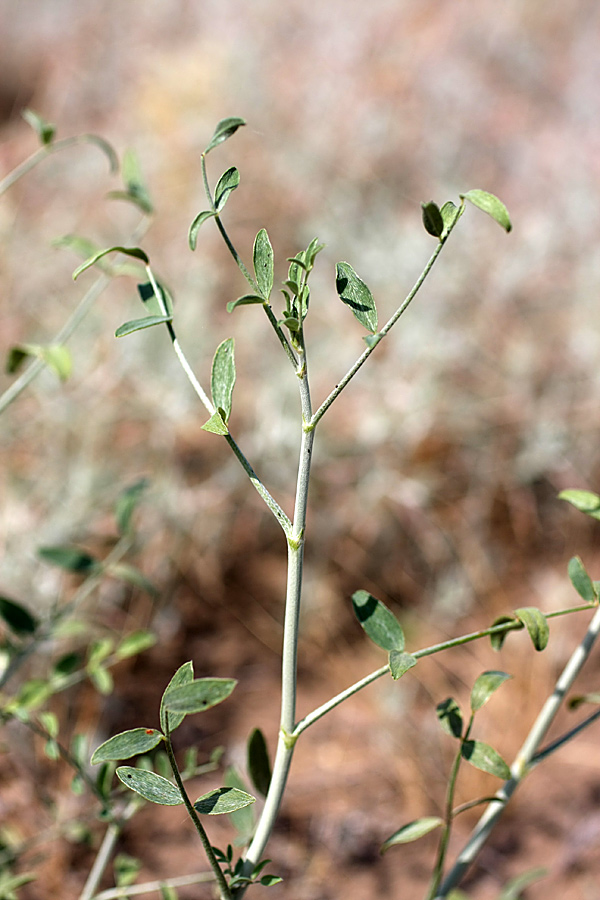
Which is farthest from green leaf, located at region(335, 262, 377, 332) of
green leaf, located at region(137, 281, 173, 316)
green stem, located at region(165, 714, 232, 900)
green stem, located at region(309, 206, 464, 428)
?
green stem, located at region(165, 714, 232, 900)

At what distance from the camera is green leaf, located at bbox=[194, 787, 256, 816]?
1.25ft

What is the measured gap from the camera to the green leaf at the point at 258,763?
52cm

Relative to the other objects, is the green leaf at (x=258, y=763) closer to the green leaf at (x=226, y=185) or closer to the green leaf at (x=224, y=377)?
the green leaf at (x=224, y=377)

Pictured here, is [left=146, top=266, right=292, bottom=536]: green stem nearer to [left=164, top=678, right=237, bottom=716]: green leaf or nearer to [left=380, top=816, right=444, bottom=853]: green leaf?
[left=164, top=678, right=237, bottom=716]: green leaf

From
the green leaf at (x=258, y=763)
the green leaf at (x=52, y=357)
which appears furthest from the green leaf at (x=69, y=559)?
the green leaf at (x=258, y=763)

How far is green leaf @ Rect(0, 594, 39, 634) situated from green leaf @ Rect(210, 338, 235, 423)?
0.41 metres

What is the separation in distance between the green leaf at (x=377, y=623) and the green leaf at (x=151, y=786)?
0.15 m

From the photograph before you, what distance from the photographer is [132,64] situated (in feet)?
13.2

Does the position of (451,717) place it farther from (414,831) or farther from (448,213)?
(448,213)

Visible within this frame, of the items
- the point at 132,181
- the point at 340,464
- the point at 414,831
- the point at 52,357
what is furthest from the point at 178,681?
the point at 340,464

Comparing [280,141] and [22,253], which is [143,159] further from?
[22,253]

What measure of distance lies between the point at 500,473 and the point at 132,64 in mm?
3442

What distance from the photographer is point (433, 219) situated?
1.27 ft

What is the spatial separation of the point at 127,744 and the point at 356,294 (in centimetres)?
27
